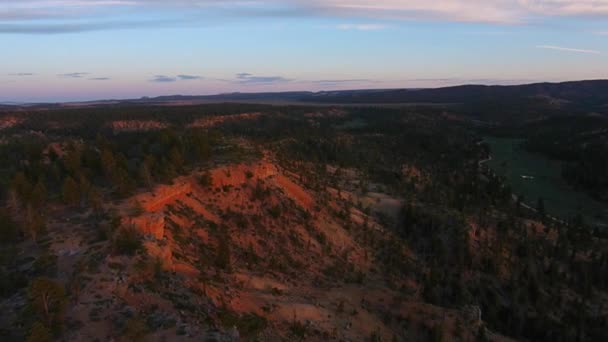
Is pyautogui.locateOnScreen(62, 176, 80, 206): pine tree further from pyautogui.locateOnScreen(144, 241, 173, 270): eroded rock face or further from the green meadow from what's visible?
the green meadow

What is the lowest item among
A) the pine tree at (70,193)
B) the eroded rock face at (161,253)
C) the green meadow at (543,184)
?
the green meadow at (543,184)

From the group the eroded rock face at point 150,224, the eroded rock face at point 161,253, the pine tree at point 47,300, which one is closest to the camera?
the pine tree at point 47,300

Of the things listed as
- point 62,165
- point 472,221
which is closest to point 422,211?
point 472,221

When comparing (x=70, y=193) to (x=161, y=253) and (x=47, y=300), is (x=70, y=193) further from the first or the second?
(x=47, y=300)

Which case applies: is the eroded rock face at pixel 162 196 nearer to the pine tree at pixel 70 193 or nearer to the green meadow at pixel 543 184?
the pine tree at pixel 70 193

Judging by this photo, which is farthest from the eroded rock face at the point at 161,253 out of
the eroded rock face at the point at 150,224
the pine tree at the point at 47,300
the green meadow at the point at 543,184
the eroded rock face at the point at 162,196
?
the green meadow at the point at 543,184

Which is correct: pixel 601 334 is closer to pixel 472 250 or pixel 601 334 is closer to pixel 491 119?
pixel 472 250

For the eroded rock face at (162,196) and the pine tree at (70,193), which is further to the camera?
the eroded rock face at (162,196)

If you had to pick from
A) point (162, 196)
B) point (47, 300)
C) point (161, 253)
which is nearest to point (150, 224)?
point (161, 253)
